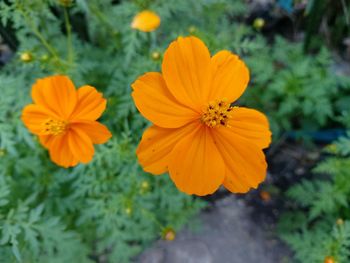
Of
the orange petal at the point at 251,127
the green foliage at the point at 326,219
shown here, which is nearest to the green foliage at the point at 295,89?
the green foliage at the point at 326,219

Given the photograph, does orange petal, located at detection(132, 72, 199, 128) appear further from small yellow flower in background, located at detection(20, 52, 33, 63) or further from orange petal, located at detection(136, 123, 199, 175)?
small yellow flower in background, located at detection(20, 52, 33, 63)

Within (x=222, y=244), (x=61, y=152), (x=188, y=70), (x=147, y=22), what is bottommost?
(x=222, y=244)

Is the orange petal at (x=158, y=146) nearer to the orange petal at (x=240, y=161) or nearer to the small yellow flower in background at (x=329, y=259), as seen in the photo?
the orange petal at (x=240, y=161)

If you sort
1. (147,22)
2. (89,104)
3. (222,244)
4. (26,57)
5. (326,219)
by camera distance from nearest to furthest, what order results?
(89,104), (26,57), (147,22), (326,219), (222,244)

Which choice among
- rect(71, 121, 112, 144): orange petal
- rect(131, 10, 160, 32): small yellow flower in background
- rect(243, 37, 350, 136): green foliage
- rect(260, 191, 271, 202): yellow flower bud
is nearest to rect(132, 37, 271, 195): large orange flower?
rect(71, 121, 112, 144): orange petal

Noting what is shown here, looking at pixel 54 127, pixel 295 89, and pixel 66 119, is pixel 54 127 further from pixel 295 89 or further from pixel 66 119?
pixel 295 89

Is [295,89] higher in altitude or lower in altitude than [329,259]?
higher

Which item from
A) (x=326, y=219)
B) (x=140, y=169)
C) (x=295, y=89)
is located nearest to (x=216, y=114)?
(x=140, y=169)
